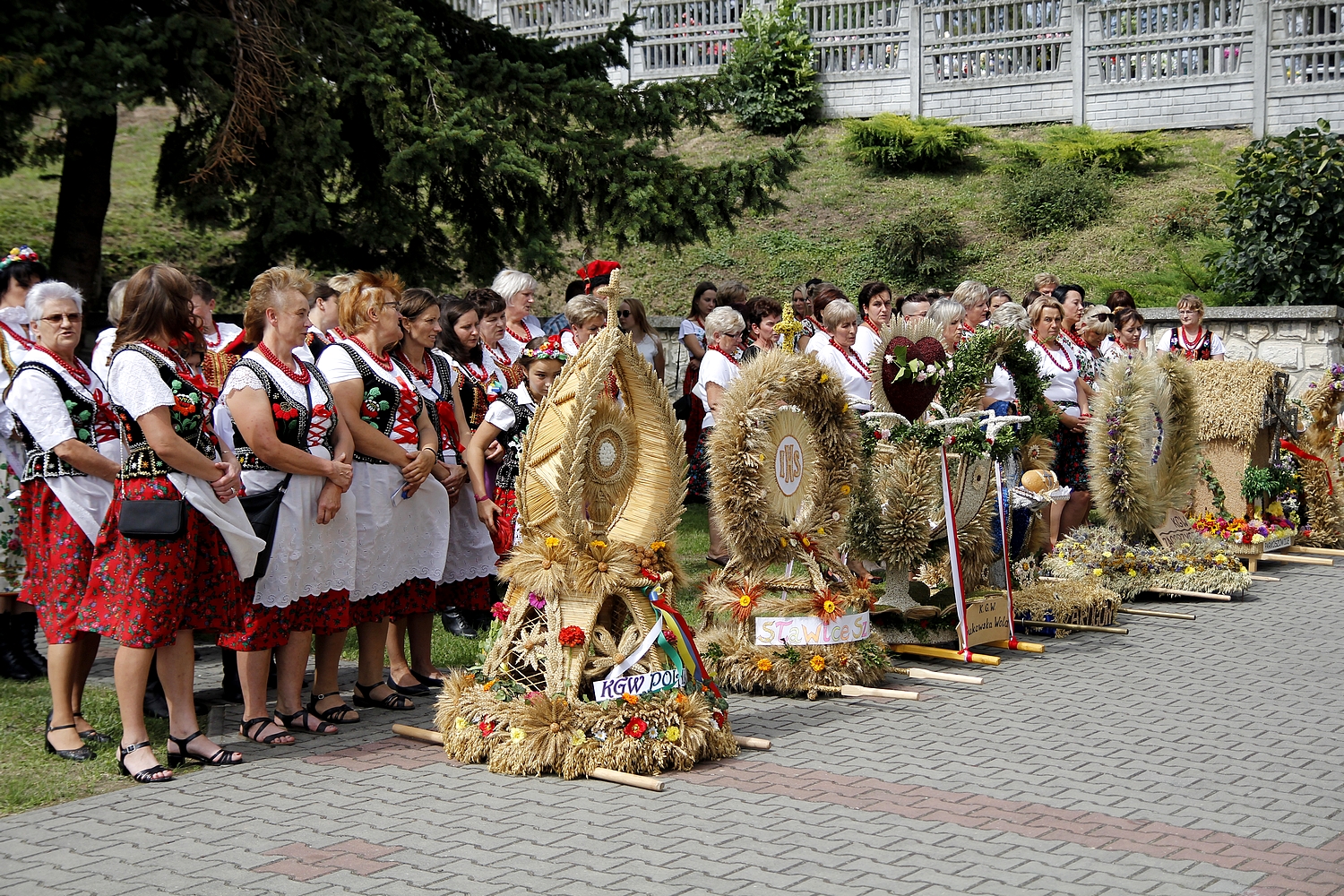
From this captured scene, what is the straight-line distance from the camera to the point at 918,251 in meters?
20.4

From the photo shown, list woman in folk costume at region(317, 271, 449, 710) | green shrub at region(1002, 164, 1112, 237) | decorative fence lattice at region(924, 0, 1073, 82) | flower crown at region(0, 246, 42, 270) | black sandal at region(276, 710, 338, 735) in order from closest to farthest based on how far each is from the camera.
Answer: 1. black sandal at region(276, 710, 338, 735)
2. woman in folk costume at region(317, 271, 449, 710)
3. flower crown at region(0, 246, 42, 270)
4. green shrub at region(1002, 164, 1112, 237)
5. decorative fence lattice at region(924, 0, 1073, 82)

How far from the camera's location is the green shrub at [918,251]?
798 inches

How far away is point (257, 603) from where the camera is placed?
581 centimetres

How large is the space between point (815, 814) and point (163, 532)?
110 inches

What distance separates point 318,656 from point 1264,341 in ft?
36.4

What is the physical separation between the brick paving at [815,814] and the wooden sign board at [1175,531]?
327 centimetres

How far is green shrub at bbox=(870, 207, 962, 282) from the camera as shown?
2027 centimetres

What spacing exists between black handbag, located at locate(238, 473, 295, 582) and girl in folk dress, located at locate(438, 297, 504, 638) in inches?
44.8

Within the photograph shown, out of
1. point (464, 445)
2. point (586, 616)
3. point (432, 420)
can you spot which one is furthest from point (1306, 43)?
point (586, 616)

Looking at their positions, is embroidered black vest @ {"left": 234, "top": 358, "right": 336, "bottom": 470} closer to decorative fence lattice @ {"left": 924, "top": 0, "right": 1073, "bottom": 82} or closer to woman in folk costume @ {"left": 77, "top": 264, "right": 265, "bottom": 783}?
woman in folk costume @ {"left": 77, "top": 264, "right": 265, "bottom": 783}

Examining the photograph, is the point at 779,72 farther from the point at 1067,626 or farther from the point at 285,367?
Result: the point at 285,367

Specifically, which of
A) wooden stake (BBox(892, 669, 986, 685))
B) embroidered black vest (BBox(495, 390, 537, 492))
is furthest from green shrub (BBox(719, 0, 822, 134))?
wooden stake (BBox(892, 669, 986, 685))

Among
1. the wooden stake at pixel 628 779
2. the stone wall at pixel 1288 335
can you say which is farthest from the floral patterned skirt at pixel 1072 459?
the wooden stake at pixel 628 779

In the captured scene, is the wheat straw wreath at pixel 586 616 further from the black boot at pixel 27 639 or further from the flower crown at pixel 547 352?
the black boot at pixel 27 639
